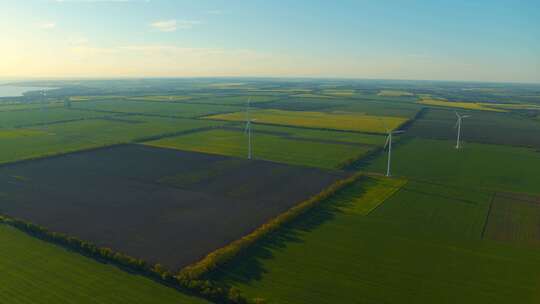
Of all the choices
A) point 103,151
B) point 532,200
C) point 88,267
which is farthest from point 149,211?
point 532,200

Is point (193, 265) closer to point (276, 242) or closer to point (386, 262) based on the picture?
point (276, 242)

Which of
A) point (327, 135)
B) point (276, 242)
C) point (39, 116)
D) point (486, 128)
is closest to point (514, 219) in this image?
point (276, 242)

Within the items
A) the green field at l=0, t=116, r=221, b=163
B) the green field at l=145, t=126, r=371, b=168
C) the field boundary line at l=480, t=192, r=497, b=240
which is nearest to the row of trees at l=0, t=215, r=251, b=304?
the field boundary line at l=480, t=192, r=497, b=240

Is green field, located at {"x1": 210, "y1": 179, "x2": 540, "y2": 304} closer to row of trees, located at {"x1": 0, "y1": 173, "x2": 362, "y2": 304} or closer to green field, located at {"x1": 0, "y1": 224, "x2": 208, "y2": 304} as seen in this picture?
row of trees, located at {"x1": 0, "y1": 173, "x2": 362, "y2": 304}

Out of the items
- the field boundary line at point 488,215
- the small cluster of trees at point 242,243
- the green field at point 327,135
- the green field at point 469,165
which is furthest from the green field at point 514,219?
the green field at point 327,135

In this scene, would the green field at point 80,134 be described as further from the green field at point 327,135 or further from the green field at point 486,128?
the green field at point 486,128
